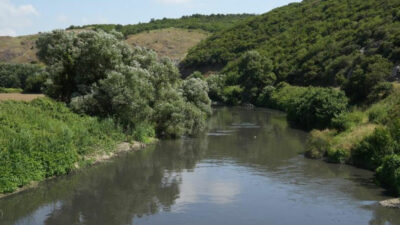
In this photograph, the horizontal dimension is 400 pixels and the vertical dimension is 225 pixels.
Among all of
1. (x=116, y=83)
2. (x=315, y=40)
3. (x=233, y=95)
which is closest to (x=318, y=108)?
(x=116, y=83)

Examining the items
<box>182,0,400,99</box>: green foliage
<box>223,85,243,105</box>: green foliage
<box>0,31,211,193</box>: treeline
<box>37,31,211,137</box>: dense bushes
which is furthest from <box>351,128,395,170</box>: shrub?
<box>223,85,243,105</box>: green foliage

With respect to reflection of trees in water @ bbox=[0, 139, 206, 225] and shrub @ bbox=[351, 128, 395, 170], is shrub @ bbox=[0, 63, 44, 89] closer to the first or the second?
reflection of trees in water @ bbox=[0, 139, 206, 225]

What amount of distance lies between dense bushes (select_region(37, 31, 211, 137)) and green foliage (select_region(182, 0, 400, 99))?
Answer: 26959 millimetres

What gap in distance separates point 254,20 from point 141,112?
123784 mm

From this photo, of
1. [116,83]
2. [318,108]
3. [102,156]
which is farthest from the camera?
[318,108]

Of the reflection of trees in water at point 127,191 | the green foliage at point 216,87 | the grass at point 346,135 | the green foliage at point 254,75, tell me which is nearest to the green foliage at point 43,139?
the reflection of trees in water at point 127,191

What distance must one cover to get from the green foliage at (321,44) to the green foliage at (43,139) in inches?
1517

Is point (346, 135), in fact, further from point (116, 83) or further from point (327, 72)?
point (327, 72)

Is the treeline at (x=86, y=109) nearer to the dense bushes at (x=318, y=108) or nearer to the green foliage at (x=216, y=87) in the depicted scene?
the dense bushes at (x=318, y=108)

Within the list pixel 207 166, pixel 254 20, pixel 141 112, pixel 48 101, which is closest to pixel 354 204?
pixel 207 166

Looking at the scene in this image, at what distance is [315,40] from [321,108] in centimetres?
6615

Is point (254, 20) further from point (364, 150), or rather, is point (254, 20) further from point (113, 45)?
point (364, 150)

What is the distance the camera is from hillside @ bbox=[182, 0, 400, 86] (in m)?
89.6

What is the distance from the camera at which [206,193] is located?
108 feet
